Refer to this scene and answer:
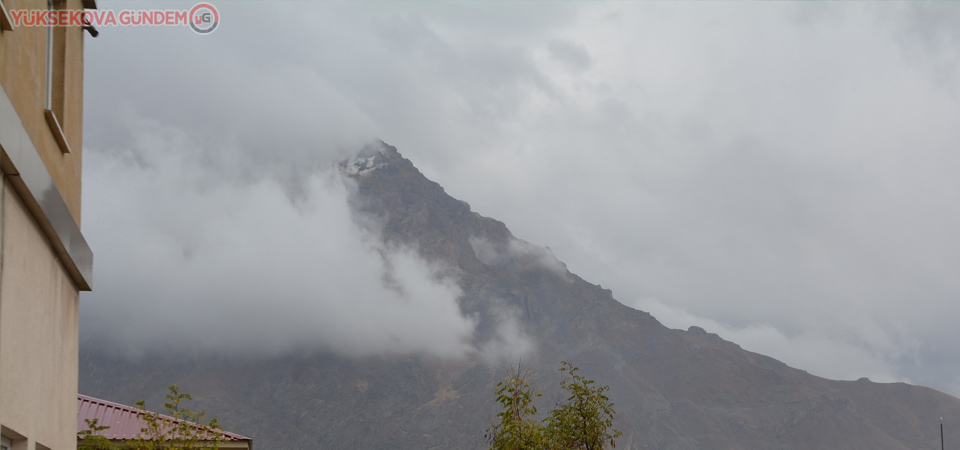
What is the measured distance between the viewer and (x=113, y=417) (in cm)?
2470

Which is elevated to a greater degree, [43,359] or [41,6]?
[41,6]

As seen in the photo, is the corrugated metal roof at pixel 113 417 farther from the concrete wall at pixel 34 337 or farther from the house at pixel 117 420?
the concrete wall at pixel 34 337

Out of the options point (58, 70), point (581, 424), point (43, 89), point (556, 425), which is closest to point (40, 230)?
point (43, 89)

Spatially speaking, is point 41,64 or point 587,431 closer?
point 41,64

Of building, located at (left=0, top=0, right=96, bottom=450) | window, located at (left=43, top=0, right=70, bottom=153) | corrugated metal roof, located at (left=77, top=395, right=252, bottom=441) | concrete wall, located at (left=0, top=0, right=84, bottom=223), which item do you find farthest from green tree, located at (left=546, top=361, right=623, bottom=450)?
window, located at (left=43, top=0, right=70, bottom=153)

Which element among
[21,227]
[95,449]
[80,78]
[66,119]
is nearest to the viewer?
[21,227]

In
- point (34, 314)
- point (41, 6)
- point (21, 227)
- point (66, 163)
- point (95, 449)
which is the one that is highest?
point (41, 6)

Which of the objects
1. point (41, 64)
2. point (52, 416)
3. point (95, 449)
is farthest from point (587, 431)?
point (41, 64)

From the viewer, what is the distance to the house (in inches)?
932

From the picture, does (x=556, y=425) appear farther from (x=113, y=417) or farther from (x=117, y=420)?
(x=113, y=417)

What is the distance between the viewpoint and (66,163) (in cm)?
1379

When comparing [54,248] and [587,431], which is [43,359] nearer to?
[54,248]

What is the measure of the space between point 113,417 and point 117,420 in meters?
0.27

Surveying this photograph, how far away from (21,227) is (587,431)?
17192mm
